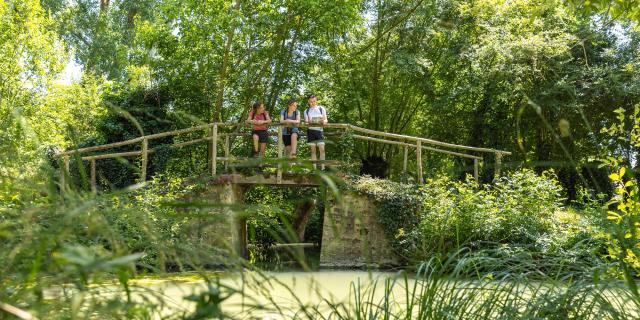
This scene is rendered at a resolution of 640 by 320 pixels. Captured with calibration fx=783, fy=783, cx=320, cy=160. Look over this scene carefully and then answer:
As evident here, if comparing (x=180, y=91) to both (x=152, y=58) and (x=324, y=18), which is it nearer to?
(x=152, y=58)

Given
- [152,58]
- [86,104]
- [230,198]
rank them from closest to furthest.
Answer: [230,198] → [152,58] → [86,104]

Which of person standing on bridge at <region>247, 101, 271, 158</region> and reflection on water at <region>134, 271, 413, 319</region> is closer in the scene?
reflection on water at <region>134, 271, 413, 319</region>

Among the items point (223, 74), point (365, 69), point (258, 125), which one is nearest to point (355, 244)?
point (258, 125)

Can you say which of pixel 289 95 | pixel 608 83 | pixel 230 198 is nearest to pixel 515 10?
pixel 608 83

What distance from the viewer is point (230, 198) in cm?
1257

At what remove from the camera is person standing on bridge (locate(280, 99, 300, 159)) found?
40.3 ft

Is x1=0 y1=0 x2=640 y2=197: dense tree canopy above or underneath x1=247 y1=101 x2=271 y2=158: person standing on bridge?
above

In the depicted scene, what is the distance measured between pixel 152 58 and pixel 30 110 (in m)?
3.61

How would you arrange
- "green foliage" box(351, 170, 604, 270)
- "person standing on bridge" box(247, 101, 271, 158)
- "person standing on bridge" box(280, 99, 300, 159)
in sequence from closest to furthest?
"green foliage" box(351, 170, 604, 270), "person standing on bridge" box(247, 101, 271, 158), "person standing on bridge" box(280, 99, 300, 159)

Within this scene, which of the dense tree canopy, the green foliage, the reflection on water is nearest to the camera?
the reflection on water

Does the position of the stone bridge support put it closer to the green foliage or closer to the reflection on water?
the green foliage

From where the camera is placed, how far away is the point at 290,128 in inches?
494

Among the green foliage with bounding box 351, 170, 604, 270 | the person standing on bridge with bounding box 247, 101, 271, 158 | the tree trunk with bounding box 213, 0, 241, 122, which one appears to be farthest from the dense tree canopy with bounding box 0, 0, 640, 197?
the person standing on bridge with bounding box 247, 101, 271, 158

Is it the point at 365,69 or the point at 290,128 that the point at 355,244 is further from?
→ the point at 365,69
